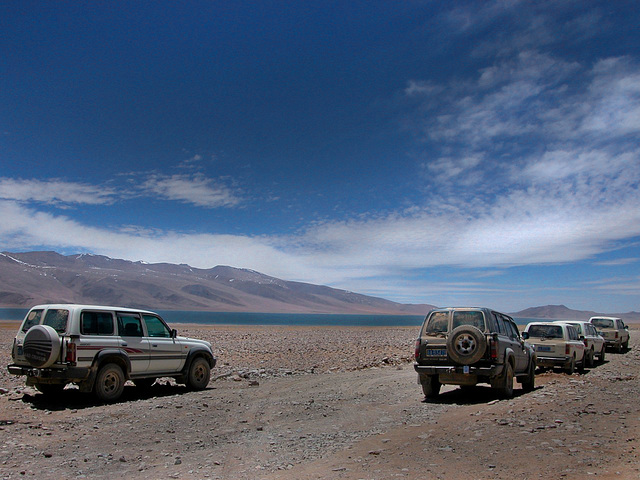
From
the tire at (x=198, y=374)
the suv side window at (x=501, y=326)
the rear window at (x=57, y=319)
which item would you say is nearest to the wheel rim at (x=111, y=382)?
the rear window at (x=57, y=319)

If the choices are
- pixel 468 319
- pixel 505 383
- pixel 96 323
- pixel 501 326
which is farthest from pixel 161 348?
pixel 501 326

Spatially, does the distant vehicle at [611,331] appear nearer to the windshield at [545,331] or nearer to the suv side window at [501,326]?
the windshield at [545,331]

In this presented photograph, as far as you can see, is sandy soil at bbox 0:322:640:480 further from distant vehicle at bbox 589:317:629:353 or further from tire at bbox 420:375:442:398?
distant vehicle at bbox 589:317:629:353

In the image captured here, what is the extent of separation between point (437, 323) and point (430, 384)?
1.45m

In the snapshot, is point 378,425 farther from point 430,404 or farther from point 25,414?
point 25,414

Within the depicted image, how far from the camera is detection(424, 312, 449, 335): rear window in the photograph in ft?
40.6

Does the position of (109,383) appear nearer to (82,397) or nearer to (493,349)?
(82,397)

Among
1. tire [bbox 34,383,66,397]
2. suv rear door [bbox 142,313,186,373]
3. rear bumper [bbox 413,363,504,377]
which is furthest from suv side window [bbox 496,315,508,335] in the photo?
tire [bbox 34,383,66,397]

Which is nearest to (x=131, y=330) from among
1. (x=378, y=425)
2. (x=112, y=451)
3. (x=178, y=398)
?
(x=178, y=398)

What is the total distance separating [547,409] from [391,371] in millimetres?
9205

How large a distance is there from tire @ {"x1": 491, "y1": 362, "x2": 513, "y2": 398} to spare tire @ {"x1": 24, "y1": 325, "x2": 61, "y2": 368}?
9.71 metres

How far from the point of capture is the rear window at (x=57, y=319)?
11125 millimetres

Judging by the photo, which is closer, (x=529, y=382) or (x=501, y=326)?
(x=501, y=326)

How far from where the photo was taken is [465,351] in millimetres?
11555
